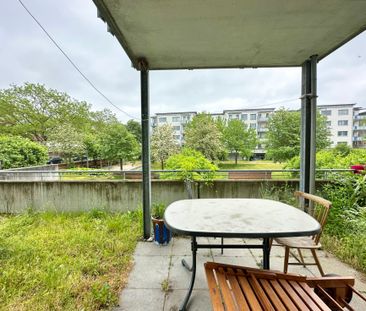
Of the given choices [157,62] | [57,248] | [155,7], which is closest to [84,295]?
[57,248]

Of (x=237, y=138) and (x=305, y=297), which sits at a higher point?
(x=237, y=138)

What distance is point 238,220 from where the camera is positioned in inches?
55.1

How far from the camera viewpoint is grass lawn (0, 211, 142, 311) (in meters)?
1.52

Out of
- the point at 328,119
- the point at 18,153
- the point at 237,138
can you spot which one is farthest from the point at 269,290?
the point at 328,119

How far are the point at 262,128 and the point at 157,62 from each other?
3127cm

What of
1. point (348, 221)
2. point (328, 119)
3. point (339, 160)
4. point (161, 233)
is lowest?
point (161, 233)

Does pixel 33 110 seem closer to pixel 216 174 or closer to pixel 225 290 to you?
pixel 216 174

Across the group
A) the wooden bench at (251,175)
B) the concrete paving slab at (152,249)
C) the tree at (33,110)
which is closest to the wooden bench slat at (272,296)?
the concrete paving slab at (152,249)

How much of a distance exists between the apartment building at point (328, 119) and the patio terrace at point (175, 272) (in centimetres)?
2327

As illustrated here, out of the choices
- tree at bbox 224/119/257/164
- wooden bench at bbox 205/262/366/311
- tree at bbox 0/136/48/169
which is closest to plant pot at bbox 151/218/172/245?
wooden bench at bbox 205/262/366/311

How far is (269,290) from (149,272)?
1.24 m

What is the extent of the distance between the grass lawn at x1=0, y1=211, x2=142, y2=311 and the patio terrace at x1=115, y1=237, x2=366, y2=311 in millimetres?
128

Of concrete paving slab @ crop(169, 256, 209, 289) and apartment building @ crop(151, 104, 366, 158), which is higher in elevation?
apartment building @ crop(151, 104, 366, 158)

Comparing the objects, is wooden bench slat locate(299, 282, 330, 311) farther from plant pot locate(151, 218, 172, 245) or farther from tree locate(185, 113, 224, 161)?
tree locate(185, 113, 224, 161)
